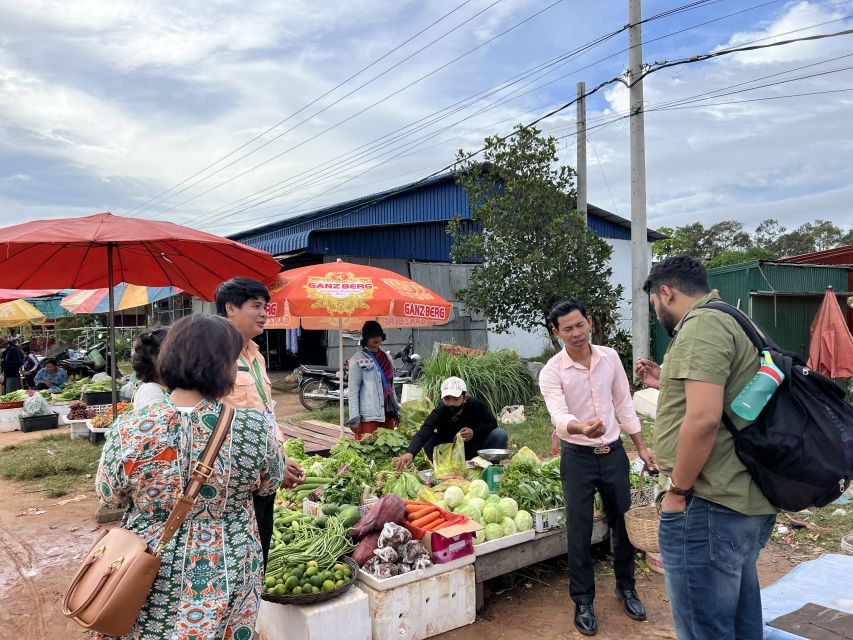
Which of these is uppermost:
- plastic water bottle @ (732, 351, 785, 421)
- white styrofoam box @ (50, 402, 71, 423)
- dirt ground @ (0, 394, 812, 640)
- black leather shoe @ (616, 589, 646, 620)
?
plastic water bottle @ (732, 351, 785, 421)

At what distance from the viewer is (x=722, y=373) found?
2.11m

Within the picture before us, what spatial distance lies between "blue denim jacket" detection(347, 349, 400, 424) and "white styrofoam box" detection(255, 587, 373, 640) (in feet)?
10.5

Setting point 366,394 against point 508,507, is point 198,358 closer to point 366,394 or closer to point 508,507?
point 508,507

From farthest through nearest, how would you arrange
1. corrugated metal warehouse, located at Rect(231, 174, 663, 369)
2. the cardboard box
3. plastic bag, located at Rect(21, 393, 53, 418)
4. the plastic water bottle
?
1. corrugated metal warehouse, located at Rect(231, 174, 663, 369)
2. plastic bag, located at Rect(21, 393, 53, 418)
3. the cardboard box
4. the plastic water bottle

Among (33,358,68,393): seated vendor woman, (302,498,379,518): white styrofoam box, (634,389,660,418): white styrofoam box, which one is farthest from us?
(33,358,68,393): seated vendor woman

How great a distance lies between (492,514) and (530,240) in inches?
314

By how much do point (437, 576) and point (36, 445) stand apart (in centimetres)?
901

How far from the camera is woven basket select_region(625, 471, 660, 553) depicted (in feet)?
11.4

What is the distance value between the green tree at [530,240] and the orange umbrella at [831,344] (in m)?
3.34

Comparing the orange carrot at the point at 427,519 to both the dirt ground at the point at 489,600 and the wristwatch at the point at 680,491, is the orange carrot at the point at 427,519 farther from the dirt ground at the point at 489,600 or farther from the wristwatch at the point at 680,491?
the wristwatch at the point at 680,491

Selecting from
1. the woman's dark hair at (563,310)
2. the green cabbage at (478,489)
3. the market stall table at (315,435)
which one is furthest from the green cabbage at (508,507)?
the market stall table at (315,435)

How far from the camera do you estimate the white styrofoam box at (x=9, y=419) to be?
11523 mm

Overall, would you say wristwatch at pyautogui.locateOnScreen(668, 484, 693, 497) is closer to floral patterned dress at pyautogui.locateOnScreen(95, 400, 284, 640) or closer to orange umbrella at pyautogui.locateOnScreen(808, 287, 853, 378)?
floral patterned dress at pyautogui.locateOnScreen(95, 400, 284, 640)

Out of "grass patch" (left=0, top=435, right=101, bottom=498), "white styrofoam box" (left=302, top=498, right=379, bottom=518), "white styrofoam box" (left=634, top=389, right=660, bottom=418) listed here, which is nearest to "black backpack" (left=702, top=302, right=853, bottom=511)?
"white styrofoam box" (left=302, top=498, right=379, bottom=518)
